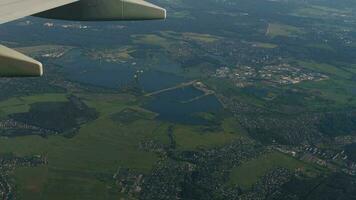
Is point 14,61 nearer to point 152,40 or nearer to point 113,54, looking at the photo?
point 113,54

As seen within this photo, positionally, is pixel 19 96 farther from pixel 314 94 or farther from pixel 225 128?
pixel 314 94

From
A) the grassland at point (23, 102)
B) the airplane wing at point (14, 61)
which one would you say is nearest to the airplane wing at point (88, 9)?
the airplane wing at point (14, 61)

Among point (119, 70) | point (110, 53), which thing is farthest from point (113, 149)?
point (110, 53)

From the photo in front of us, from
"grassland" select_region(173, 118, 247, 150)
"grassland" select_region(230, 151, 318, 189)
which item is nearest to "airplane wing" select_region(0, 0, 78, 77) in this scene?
"grassland" select_region(230, 151, 318, 189)

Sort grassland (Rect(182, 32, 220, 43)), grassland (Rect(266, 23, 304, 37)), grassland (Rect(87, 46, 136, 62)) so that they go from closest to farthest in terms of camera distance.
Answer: grassland (Rect(87, 46, 136, 62)) → grassland (Rect(182, 32, 220, 43)) → grassland (Rect(266, 23, 304, 37))

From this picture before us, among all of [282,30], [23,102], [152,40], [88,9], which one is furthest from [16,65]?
[282,30]

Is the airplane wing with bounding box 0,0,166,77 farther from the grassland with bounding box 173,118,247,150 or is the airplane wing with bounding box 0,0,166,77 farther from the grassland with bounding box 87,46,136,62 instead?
the grassland with bounding box 87,46,136,62

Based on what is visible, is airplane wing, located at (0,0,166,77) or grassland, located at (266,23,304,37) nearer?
airplane wing, located at (0,0,166,77)
